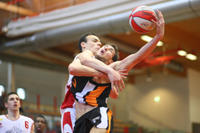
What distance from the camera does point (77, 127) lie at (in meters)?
4.24

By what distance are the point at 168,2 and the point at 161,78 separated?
11341 mm

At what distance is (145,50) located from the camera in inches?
162

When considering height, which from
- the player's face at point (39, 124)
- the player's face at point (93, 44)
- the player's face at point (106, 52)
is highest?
the player's face at point (93, 44)

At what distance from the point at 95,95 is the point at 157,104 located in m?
17.3

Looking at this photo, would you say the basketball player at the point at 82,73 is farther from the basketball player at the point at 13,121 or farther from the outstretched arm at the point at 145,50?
the basketball player at the point at 13,121

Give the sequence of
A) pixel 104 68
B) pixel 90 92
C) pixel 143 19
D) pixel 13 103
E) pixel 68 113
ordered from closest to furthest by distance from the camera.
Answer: pixel 104 68
pixel 90 92
pixel 143 19
pixel 68 113
pixel 13 103

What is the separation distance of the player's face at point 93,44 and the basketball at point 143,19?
0.50 m

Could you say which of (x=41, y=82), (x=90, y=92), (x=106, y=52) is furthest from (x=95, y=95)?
(x=41, y=82)

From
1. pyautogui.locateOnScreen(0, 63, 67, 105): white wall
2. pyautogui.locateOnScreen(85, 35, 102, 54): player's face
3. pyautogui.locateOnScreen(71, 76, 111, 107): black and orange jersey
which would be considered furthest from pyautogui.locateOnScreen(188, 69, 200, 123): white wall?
pyautogui.locateOnScreen(71, 76, 111, 107): black and orange jersey

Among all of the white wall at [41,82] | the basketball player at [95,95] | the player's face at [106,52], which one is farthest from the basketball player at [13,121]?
the white wall at [41,82]

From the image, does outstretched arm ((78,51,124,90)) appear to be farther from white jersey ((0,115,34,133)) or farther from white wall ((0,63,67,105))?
white wall ((0,63,67,105))

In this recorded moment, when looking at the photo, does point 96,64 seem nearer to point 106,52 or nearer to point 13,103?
point 106,52

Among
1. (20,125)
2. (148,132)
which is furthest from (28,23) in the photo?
(148,132)

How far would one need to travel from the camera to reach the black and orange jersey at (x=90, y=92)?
13.8 feet
